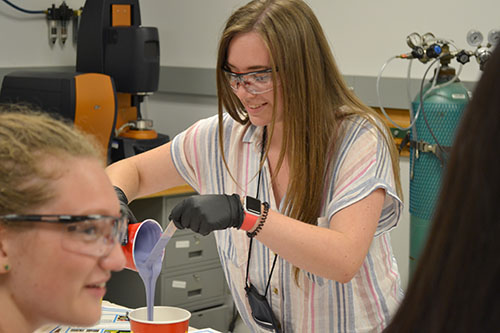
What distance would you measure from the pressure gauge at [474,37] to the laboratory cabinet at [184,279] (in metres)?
1.36

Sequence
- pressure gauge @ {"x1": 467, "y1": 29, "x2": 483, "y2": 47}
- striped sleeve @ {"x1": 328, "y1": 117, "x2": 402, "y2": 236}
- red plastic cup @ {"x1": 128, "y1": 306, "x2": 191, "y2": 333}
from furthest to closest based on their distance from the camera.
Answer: pressure gauge @ {"x1": 467, "y1": 29, "x2": 483, "y2": 47} < striped sleeve @ {"x1": 328, "y1": 117, "x2": 402, "y2": 236} < red plastic cup @ {"x1": 128, "y1": 306, "x2": 191, "y2": 333}

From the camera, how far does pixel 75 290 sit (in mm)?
832

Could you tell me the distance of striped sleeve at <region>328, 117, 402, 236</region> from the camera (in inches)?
57.2

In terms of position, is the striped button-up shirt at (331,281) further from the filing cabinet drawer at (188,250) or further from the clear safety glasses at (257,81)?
the filing cabinet drawer at (188,250)

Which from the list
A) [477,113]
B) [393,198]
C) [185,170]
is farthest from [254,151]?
[477,113]

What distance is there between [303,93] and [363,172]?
0.21 m

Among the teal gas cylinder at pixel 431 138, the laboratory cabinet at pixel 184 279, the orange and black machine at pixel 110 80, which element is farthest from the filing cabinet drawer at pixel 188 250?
the teal gas cylinder at pixel 431 138

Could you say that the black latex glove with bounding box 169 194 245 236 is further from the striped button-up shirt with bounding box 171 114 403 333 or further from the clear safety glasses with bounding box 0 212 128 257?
the clear safety glasses with bounding box 0 212 128 257

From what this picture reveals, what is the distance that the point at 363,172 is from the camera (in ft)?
4.83

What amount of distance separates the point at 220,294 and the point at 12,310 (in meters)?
2.43

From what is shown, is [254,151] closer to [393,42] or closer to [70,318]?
[70,318]

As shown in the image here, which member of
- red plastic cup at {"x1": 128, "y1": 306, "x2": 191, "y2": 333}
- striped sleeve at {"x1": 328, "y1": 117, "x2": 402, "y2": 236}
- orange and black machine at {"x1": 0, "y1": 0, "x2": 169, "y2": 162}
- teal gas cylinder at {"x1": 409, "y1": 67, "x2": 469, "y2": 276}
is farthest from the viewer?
orange and black machine at {"x1": 0, "y1": 0, "x2": 169, "y2": 162}

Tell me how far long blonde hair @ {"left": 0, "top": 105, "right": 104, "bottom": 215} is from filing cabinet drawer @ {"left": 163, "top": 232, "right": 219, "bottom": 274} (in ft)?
7.05

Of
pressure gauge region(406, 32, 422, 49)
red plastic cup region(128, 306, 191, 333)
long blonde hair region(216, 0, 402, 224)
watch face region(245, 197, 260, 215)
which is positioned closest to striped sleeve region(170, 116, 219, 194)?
long blonde hair region(216, 0, 402, 224)
